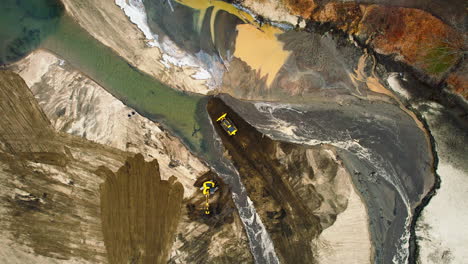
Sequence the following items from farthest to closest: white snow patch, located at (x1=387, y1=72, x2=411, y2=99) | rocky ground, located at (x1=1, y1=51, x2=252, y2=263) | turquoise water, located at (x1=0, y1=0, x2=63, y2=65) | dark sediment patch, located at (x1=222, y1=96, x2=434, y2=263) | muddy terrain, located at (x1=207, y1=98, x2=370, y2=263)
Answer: turquoise water, located at (x1=0, y1=0, x2=63, y2=65) < muddy terrain, located at (x1=207, y1=98, x2=370, y2=263) < rocky ground, located at (x1=1, y1=51, x2=252, y2=263) < dark sediment patch, located at (x1=222, y1=96, x2=434, y2=263) < white snow patch, located at (x1=387, y1=72, x2=411, y2=99)

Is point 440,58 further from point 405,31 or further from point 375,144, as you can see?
point 375,144

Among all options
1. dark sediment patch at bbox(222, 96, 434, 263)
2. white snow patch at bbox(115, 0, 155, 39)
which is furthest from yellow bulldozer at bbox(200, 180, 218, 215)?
white snow patch at bbox(115, 0, 155, 39)

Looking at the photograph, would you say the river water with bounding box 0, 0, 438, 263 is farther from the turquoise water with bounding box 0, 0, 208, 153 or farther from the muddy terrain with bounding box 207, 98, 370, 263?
the muddy terrain with bounding box 207, 98, 370, 263

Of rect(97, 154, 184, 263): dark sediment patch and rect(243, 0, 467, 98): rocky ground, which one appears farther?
rect(97, 154, 184, 263): dark sediment patch

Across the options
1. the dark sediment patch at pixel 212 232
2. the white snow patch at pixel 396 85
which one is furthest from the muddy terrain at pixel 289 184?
the white snow patch at pixel 396 85

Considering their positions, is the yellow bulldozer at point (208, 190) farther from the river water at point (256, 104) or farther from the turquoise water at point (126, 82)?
the turquoise water at point (126, 82)
